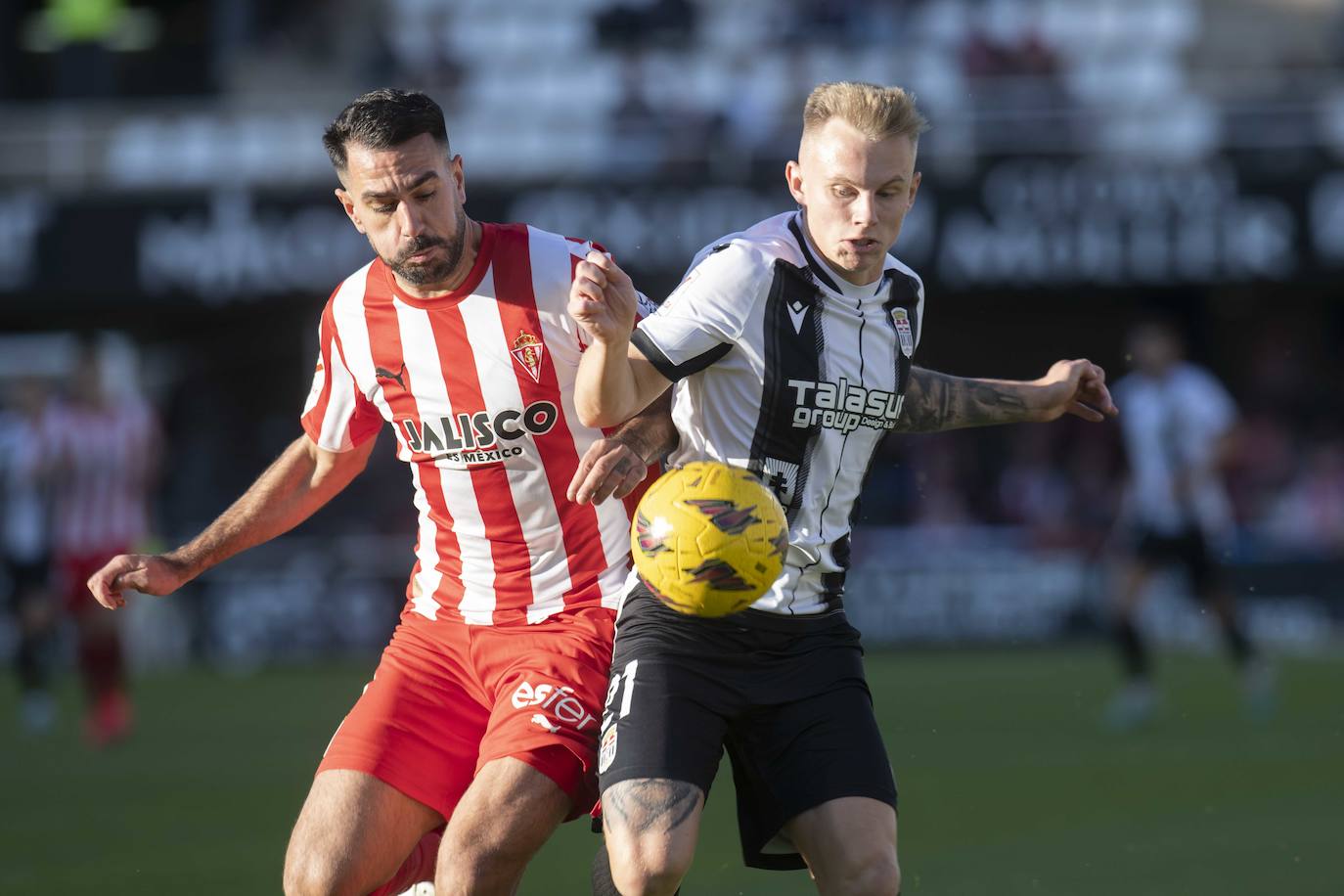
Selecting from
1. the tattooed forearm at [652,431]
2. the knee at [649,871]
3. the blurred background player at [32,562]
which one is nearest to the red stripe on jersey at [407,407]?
the tattooed forearm at [652,431]

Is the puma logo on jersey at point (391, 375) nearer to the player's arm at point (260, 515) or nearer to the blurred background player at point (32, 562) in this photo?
the player's arm at point (260, 515)

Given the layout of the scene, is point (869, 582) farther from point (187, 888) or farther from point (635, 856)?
point (635, 856)

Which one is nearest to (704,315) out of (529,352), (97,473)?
(529,352)

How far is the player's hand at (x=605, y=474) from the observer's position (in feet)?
13.0

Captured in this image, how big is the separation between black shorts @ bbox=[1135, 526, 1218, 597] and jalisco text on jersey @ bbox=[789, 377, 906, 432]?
24.6 feet

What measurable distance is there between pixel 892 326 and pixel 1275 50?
17.5 meters

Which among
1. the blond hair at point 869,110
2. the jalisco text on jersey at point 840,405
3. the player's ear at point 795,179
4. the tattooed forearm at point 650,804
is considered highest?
the blond hair at point 869,110

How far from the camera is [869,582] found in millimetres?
16781

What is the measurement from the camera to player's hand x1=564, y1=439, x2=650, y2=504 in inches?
156

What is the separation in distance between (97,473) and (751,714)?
29.6 feet

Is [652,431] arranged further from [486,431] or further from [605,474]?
[486,431]

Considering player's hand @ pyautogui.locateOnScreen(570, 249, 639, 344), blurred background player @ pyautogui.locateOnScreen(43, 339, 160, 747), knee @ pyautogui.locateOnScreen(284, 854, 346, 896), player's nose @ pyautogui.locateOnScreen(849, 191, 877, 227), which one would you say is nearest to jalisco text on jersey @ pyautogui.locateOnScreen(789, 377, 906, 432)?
player's nose @ pyautogui.locateOnScreen(849, 191, 877, 227)

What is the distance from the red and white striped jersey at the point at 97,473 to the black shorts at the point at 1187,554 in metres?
6.72

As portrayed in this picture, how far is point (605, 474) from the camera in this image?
13.0ft
